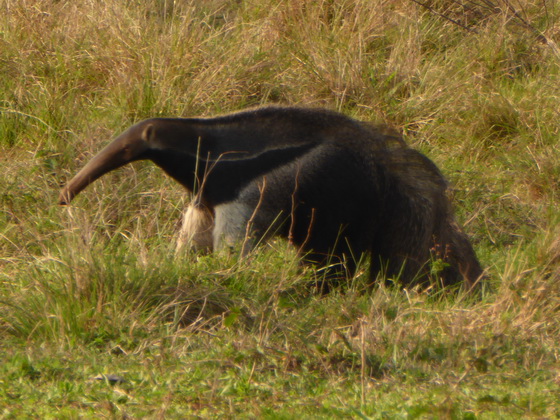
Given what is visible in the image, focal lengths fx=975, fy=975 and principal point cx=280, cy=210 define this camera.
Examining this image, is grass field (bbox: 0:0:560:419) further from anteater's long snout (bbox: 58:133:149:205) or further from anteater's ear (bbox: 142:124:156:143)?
anteater's ear (bbox: 142:124:156:143)

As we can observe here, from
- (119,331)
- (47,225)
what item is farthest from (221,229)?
(119,331)

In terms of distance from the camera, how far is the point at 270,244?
655cm

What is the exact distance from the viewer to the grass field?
13.2 feet

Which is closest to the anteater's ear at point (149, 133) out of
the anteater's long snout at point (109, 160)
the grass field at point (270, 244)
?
the anteater's long snout at point (109, 160)

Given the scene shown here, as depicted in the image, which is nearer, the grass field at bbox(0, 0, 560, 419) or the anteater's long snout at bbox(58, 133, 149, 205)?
the grass field at bbox(0, 0, 560, 419)

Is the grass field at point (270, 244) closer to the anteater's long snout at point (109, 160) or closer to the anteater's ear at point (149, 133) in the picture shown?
the anteater's long snout at point (109, 160)

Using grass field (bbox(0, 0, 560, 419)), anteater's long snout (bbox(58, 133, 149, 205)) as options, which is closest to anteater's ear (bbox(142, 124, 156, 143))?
anteater's long snout (bbox(58, 133, 149, 205))

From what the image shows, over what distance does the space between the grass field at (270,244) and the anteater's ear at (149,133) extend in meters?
0.53

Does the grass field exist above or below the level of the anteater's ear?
below

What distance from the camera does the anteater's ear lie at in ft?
21.7

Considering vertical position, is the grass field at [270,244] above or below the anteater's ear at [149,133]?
below

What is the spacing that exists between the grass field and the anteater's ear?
531 millimetres

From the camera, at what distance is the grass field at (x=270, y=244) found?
158 inches

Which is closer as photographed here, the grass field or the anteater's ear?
the grass field
